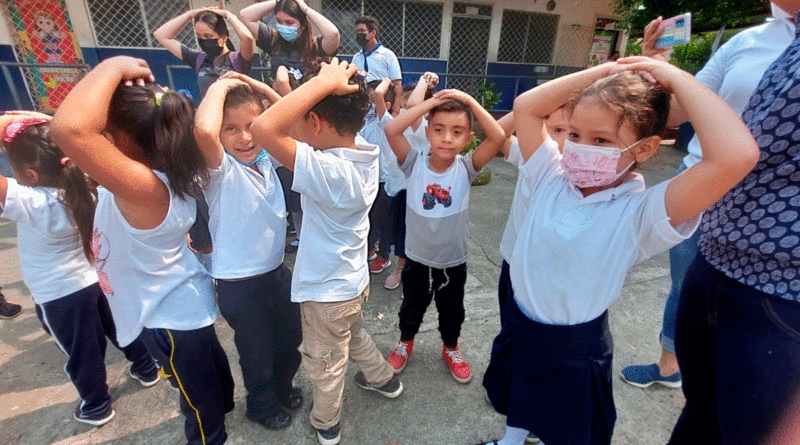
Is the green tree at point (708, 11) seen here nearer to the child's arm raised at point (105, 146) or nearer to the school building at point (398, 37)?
the school building at point (398, 37)

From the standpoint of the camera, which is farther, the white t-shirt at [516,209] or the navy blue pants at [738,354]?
the white t-shirt at [516,209]

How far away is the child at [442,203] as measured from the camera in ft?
6.06

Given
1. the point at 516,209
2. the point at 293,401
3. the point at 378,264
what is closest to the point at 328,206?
the point at 516,209

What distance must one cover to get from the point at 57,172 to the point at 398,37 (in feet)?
25.6

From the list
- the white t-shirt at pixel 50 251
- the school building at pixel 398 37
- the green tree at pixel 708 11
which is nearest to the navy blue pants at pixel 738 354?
the white t-shirt at pixel 50 251

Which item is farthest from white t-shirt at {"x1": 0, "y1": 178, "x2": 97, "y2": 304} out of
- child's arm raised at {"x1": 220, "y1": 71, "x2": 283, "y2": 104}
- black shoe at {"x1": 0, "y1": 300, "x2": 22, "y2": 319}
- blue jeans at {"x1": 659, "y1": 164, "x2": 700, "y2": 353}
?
blue jeans at {"x1": 659, "y1": 164, "x2": 700, "y2": 353}

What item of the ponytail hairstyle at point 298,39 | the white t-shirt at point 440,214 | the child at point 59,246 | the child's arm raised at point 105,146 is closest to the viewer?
the child's arm raised at point 105,146

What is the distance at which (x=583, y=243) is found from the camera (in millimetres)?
1135

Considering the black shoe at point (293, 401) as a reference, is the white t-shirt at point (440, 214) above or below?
above

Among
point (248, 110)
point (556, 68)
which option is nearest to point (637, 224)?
point (248, 110)

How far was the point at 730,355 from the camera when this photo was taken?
103 centimetres

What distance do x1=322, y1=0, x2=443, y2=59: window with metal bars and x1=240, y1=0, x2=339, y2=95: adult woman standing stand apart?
4786 millimetres

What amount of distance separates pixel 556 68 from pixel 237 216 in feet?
33.5

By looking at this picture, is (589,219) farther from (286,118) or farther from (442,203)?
(286,118)
